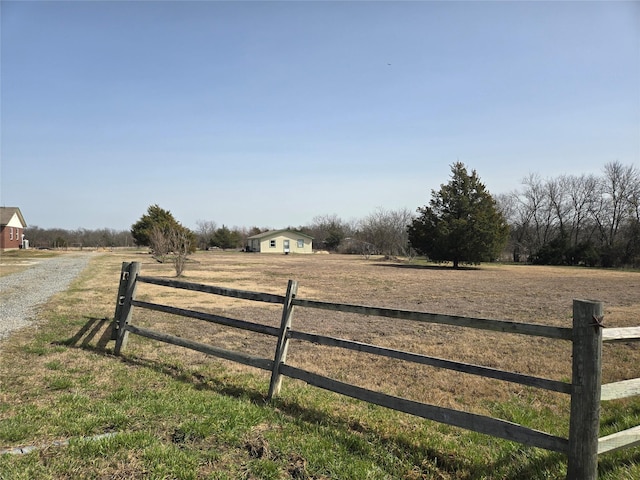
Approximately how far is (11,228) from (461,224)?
5116 cm

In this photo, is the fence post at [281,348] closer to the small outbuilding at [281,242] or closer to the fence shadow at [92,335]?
the fence shadow at [92,335]

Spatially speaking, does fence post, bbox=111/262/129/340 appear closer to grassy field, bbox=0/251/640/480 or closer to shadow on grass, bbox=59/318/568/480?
grassy field, bbox=0/251/640/480

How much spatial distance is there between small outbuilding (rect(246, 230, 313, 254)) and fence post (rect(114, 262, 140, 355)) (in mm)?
63121

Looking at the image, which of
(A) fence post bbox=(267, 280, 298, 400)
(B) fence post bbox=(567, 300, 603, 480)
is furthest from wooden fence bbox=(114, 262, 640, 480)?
(A) fence post bbox=(267, 280, 298, 400)

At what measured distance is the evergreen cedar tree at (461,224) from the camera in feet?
117

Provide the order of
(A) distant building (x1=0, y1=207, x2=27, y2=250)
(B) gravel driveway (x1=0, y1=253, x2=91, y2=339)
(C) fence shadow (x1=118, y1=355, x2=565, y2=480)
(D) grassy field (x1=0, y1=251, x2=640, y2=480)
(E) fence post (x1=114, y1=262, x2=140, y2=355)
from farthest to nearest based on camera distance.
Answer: (A) distant building (x1=0, y1=207, x2=27, y2=250) → (B) gravel driveway (x1=0, y1=253, x2=91, y2=339) → (E) fence post (x1=114, y1=262, x2=140, y2=355) → (C) fence shadow (x1=118, y1=355, x2=565, y2=480) → (D) grassy field (x1=0, y1=251, x2=640, y2=480)

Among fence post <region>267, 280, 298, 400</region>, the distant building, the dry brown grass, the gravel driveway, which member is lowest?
the dry brown grass

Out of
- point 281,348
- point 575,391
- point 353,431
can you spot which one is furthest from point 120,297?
point 575,391

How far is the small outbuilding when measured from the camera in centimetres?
7012

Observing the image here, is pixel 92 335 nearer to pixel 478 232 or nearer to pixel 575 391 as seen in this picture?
pixel 575 391

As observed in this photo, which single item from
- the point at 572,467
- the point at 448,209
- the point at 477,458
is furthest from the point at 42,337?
the point at 448,209

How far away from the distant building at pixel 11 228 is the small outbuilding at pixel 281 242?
33820 millimetres

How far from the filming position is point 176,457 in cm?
314

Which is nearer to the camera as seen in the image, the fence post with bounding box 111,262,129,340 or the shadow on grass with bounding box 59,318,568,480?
the shadow on grass with bounding box 59,318,568,480
